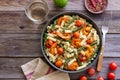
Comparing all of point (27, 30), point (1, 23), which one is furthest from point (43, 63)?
point (1, 23)

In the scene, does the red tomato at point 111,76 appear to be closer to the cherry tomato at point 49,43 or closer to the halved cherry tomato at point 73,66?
the halved cherry tomato at point 73,66

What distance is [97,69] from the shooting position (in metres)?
1.47

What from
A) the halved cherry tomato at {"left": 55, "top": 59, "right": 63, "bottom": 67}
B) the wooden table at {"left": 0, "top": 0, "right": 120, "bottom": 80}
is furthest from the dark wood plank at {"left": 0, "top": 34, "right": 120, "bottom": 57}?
the halved cherry tomato at {"left": 55, "top": 59, "right": 63, "bottom": 67}

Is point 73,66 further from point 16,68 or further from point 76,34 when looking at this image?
point 16,68

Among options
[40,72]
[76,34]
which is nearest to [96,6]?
[76,34]

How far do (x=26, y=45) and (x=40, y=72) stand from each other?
14 centimetres

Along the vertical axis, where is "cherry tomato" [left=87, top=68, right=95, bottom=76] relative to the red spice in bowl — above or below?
below

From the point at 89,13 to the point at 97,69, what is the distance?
26 centimetres

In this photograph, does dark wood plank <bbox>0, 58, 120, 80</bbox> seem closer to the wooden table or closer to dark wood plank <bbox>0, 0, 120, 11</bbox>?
the wooden table

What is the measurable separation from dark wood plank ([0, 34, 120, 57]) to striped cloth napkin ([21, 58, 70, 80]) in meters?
0.04

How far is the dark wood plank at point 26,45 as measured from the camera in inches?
58.6

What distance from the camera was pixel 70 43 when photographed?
56.1 inches

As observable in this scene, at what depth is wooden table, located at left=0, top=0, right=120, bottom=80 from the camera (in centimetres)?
149

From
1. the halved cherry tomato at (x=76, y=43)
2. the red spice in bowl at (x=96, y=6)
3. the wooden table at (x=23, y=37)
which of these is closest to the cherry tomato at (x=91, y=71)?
the wooden table at (x=23, y=37)
